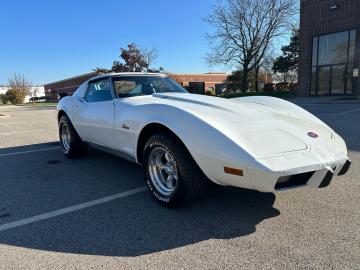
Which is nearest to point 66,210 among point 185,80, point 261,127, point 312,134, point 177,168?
point 177,168

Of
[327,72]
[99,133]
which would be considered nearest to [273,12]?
[327,72]

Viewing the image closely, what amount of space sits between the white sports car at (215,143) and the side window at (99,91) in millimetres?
134

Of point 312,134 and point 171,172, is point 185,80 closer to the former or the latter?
point 171,172

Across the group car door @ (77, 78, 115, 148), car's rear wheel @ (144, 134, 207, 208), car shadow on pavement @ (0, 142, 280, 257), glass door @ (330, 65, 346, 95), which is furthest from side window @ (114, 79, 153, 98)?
glass door @ (330, 65, 346, 95)

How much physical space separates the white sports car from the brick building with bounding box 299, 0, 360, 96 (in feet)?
68.1

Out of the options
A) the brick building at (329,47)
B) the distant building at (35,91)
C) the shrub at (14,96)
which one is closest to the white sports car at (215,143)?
the brick building at (329,47)

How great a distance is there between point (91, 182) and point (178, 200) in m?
1.65

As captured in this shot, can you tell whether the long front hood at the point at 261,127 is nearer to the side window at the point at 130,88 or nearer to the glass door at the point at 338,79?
the side window at the point at 130,88

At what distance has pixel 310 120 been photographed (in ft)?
11.9

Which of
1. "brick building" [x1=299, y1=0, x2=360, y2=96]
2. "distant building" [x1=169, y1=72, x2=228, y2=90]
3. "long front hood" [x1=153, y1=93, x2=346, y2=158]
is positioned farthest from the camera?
"distant building" [x1=169, y1=72, x2=228, y2=90]

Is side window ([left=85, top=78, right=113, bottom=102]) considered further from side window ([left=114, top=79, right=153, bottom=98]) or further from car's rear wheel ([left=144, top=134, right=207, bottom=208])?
car's rear wheel ([left=144, top=134, right=207, bottom=208])

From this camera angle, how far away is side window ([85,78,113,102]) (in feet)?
14.9

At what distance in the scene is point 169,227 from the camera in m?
2.96

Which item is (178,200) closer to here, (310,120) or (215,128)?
(215,128)
